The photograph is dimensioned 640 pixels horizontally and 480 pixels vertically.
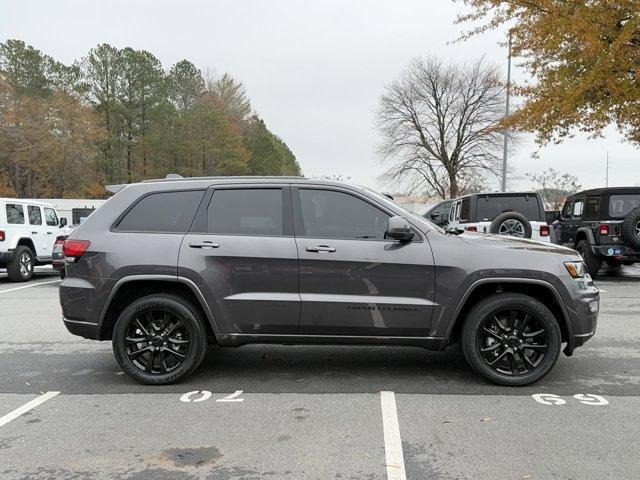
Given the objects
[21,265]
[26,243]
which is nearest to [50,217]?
[26,243]

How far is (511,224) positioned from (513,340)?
6.68m

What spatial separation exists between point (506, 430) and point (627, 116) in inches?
565

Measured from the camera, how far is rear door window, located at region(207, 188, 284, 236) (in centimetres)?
484

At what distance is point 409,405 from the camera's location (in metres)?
4.36

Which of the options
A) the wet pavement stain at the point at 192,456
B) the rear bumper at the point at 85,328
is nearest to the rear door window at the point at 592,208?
the rear bumper at the point at 85,328

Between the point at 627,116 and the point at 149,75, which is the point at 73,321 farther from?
the point at 149,75

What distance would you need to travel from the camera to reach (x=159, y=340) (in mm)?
4848

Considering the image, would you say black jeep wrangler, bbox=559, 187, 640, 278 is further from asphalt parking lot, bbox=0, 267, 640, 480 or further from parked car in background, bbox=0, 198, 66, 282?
parked car in background, bbox=0, 198, 66, 282

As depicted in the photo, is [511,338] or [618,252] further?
[618,252]

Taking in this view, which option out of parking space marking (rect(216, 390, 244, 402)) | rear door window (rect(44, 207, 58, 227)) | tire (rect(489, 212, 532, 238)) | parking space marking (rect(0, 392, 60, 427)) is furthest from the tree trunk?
parking space marking (rect(0, 392, 60, 427))

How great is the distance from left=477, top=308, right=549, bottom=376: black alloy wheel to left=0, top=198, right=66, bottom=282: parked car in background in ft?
39.1

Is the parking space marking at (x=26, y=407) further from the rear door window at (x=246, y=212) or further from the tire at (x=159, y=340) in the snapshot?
the rear door window at (x=246, y=212)

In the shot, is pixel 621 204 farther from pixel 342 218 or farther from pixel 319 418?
pixel 319 418

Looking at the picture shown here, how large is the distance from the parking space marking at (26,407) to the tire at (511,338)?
3555 mm
